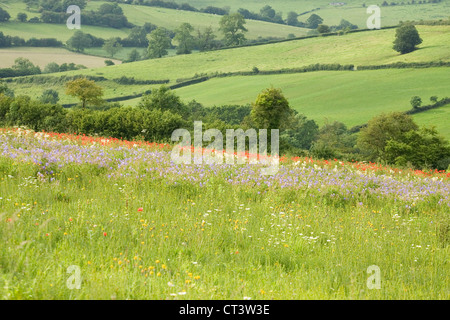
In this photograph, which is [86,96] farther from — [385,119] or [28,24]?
[28,24]

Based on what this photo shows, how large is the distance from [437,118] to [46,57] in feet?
285

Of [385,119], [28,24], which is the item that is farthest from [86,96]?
[28,24]

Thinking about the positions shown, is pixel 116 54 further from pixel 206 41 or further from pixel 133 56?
pixel 206 41

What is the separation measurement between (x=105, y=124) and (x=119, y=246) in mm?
20628

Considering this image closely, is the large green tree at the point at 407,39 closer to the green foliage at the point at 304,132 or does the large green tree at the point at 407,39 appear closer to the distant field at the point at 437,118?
the distant field at the point at 437,118

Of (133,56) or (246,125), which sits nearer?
(246,125)

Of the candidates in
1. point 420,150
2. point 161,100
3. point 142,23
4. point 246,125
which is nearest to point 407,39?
point 246,125

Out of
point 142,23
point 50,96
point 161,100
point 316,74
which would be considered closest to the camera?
point 161,100

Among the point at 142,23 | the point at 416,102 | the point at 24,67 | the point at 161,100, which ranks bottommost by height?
the point at 416,102

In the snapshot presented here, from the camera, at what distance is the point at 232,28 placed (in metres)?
135

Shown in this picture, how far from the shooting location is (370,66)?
3541 inches

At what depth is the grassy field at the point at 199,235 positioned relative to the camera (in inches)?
182

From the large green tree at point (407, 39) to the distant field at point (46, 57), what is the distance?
64720mm

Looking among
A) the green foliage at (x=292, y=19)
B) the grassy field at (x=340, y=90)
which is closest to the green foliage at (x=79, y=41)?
the grassy field at (x=340, y=90)
